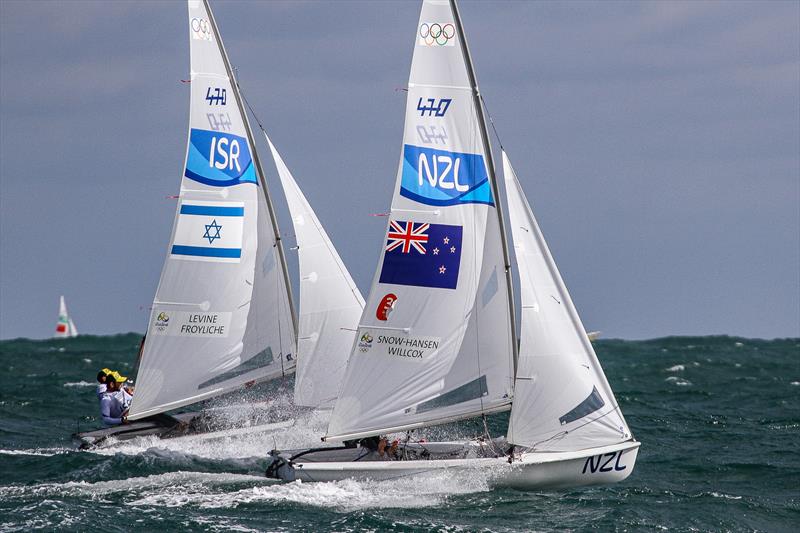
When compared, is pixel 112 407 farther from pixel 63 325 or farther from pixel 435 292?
pixel 63 325

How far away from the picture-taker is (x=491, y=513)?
17.8 meters

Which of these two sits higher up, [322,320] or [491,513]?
[322,320]

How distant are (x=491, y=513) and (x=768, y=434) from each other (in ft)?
37.9

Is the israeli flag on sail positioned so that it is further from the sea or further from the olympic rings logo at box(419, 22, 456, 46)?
the olympic rings logo at box(419, 22, 456, 46)

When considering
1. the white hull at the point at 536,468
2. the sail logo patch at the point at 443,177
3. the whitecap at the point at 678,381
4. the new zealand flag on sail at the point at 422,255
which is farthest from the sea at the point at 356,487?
the whitecap at the point at 678,381

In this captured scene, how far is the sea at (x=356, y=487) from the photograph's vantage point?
17.5 meters

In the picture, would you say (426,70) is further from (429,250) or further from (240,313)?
(240,313)

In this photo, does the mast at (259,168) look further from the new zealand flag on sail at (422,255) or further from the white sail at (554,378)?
the white sail at (554,378)

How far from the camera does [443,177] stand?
1944 cm

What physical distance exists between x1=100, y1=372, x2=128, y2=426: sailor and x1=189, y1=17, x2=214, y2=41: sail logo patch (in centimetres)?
700

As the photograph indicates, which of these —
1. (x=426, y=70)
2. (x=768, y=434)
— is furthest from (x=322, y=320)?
(x=768, y=434)

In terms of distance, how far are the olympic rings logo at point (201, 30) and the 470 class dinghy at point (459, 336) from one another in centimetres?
656

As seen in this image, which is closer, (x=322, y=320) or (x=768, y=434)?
(x=322, y=320)

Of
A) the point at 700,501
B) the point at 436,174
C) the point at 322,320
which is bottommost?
the point at 700,501
